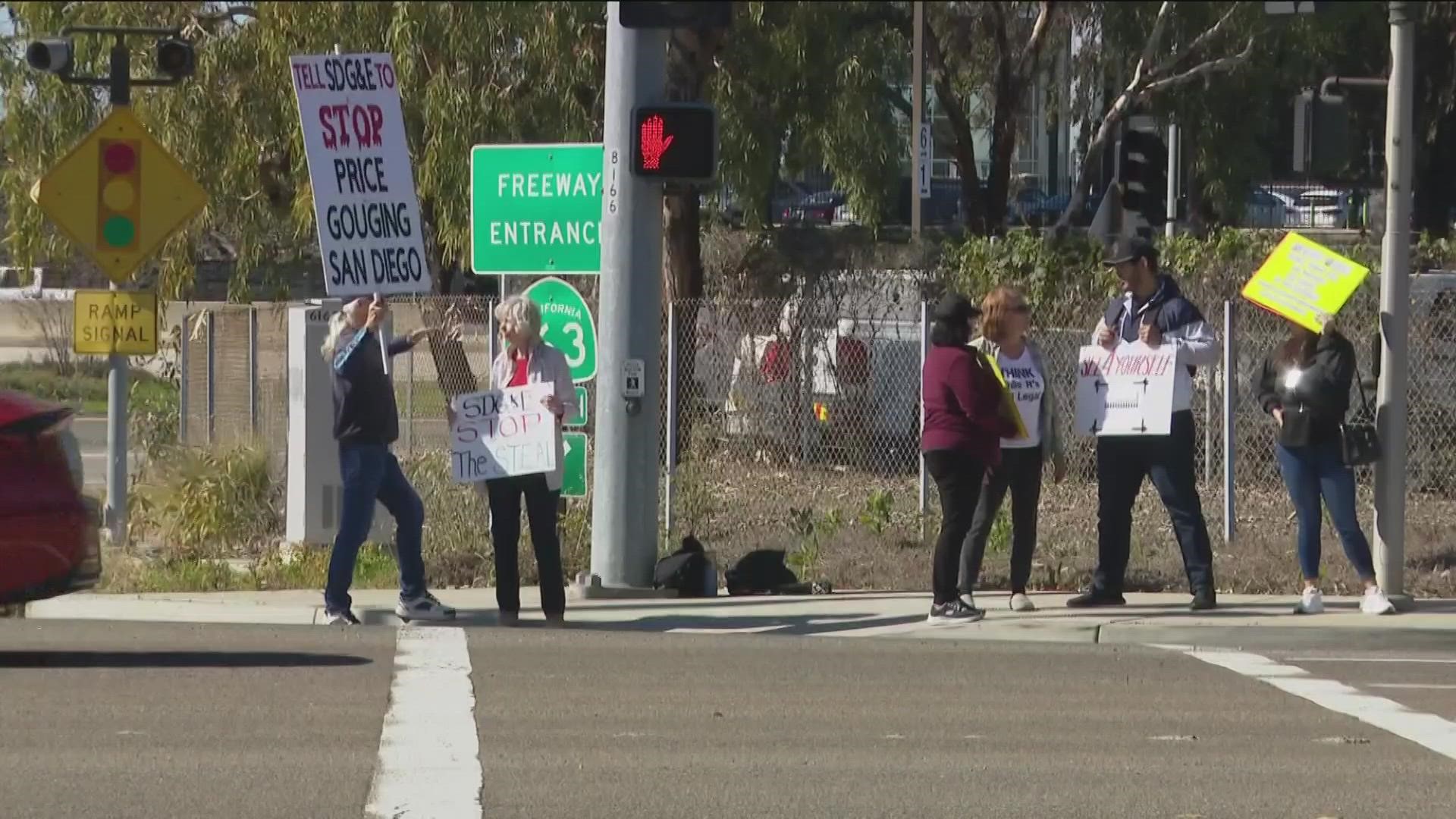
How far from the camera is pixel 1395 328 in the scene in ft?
40.7

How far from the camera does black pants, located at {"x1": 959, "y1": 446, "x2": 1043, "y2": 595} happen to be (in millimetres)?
12320

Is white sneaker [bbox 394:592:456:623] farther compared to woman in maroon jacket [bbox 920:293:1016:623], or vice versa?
white sneaker [bbox 394:592:456:623]

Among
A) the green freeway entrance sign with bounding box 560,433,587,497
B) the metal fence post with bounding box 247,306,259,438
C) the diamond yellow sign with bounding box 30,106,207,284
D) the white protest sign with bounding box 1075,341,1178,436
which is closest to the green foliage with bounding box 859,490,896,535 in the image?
the green freeway entrance sign with bounding box 560,433,587,497

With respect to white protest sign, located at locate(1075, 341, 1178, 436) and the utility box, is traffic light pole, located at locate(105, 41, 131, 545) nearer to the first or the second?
the utility box

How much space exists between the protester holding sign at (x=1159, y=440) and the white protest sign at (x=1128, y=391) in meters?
0.05

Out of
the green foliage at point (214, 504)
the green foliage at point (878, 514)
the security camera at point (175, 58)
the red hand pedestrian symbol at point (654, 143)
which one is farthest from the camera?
the green foliage at point (214, 504)

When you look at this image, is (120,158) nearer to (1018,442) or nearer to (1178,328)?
(1018,442)

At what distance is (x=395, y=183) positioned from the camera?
507 inches

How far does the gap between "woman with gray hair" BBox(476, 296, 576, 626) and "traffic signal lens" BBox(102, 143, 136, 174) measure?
428 centimetres

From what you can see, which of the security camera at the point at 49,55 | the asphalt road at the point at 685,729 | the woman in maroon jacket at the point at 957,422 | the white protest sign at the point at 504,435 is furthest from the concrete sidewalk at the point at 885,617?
the security camera at the point at 49,55

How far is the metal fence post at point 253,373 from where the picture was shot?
19.1 meters

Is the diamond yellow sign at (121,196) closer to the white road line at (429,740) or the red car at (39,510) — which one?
the red car at (39,510)

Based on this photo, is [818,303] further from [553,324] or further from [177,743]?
[177,743]

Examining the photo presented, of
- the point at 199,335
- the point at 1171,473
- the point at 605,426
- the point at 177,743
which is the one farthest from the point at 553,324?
the point at 199,335
